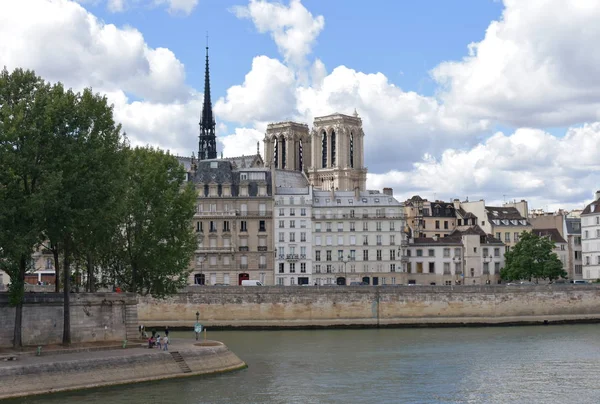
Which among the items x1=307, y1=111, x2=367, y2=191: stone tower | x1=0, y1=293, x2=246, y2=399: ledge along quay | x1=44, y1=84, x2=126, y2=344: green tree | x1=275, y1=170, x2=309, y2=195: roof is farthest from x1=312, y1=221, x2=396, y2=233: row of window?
x1=307, y1=111, x2=367, y2=191: stone tower

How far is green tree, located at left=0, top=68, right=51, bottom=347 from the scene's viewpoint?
36.9 metres

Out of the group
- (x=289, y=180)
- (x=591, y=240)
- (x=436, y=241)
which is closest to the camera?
(x=436, y=241)

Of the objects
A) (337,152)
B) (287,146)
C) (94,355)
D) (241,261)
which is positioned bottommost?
(94,355)

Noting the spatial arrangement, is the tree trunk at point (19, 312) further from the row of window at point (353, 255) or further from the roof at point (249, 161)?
the roof at point (249, 161)

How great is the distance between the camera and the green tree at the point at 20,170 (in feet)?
121

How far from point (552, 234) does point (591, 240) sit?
6.89 metres

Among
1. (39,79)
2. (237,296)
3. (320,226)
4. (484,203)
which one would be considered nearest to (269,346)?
(237,296)

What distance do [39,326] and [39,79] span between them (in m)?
10.6

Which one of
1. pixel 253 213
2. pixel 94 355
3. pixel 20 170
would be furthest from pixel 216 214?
pixel 20 170

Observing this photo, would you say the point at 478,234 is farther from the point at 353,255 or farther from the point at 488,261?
the point at 353,255

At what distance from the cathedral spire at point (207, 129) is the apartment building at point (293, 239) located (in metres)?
41.7

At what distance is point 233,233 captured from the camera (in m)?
83.9

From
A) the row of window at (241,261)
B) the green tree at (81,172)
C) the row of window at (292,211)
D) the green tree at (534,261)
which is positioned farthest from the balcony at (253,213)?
the green tree at (81,172)

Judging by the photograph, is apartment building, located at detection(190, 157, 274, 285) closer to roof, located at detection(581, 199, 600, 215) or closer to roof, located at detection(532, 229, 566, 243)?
roof, located at detection(532, 229, 566, 243)
